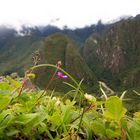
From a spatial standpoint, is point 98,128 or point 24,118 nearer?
point 24,118

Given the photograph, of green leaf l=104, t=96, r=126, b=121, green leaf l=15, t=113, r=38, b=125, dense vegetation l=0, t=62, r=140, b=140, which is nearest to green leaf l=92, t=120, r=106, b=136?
dense vegetation l=0, t=62, r=140, b=140

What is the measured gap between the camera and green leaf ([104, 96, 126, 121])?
2.19m

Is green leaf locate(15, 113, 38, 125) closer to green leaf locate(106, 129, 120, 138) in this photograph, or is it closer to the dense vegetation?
the dense vegetation

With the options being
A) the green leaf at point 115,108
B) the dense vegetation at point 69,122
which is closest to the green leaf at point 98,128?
the dense vegetation at point 69,122

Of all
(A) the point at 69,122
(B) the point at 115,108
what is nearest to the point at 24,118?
(A) the point at 69,122

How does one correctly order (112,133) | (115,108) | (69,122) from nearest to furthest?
(115,108)
(112,133)
(69,122)

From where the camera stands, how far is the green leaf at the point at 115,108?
219 centimetres

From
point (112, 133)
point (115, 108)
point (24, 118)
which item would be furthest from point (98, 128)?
point (24, 118)

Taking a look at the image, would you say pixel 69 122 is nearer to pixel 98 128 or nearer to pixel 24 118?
pixel 98 128

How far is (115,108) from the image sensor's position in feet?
7.25

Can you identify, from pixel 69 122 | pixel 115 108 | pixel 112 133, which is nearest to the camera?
pixel 115 108

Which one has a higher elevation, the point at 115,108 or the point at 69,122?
the point at 115,108

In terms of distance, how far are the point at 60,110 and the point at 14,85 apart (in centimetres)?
43

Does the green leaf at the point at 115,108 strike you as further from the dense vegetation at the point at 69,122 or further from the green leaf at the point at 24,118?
the green leaf at the point at 24,118
